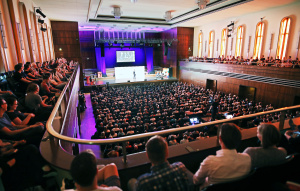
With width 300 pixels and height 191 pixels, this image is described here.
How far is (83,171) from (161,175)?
0.63 metres

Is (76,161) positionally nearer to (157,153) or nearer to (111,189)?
(111,189)

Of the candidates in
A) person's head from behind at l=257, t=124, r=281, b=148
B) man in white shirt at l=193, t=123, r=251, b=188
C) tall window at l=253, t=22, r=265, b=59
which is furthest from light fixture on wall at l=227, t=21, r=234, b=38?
man in white shirt at l=193, t=123, r=251, b=188

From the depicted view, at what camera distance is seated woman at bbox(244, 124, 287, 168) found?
193cm

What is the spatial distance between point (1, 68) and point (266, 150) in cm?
875

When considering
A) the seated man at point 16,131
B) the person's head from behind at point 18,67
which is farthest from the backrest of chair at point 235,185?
the person's head from behind at point 18,67

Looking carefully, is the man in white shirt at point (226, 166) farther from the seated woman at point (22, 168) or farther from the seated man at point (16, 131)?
the seated man at point (16, 131)

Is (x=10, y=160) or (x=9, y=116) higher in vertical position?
(x=9, y=116)

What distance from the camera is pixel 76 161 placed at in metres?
1.34

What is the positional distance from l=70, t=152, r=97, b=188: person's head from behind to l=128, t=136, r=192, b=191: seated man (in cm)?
38

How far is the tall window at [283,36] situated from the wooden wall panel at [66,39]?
19697 millimetres

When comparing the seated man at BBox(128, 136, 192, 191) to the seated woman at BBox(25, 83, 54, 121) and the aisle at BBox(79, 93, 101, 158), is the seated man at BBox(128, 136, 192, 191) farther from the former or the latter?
the aisle at BBox(79, 93, 101, 158)

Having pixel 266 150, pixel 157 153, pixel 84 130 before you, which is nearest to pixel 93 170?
pixel 157 153

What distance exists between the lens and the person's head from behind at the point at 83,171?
1314 mm

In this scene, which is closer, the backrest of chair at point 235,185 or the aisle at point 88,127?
the backrest of chair at point 235,185
